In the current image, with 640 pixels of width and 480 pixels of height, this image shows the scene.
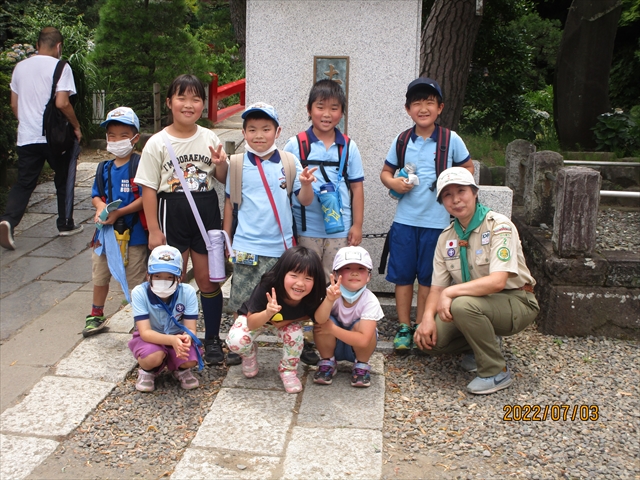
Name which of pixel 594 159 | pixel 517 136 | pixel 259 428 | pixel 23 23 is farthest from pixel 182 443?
pixel 23 23

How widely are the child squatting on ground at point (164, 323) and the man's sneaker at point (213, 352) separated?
26cm

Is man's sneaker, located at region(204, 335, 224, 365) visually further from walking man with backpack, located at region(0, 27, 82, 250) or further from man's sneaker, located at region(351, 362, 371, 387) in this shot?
walking man with backpack, located at region(0, 27, 82, 250)

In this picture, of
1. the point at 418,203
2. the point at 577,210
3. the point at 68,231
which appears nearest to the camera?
the point at 418,203

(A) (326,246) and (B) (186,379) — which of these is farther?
(A) (326,246)

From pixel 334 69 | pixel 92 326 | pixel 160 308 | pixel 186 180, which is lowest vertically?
pixel 92 326

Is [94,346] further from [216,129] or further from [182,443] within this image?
[216,129]

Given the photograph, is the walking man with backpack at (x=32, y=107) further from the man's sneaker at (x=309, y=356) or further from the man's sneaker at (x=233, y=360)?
→ the man's sneaker at (x=309, y=356)

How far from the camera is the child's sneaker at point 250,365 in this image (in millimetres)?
3762

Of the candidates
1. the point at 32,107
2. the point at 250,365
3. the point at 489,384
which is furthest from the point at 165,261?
the point at 32,107

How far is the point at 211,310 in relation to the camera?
159 inches

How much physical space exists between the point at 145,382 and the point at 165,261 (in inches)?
27.4

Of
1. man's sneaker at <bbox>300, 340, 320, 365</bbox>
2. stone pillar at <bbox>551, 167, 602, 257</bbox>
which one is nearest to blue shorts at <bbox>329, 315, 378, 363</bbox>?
man's sneaker at <bbox>300, 340, 320, 365</bbox>

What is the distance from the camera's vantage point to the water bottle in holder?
3.89 metres
